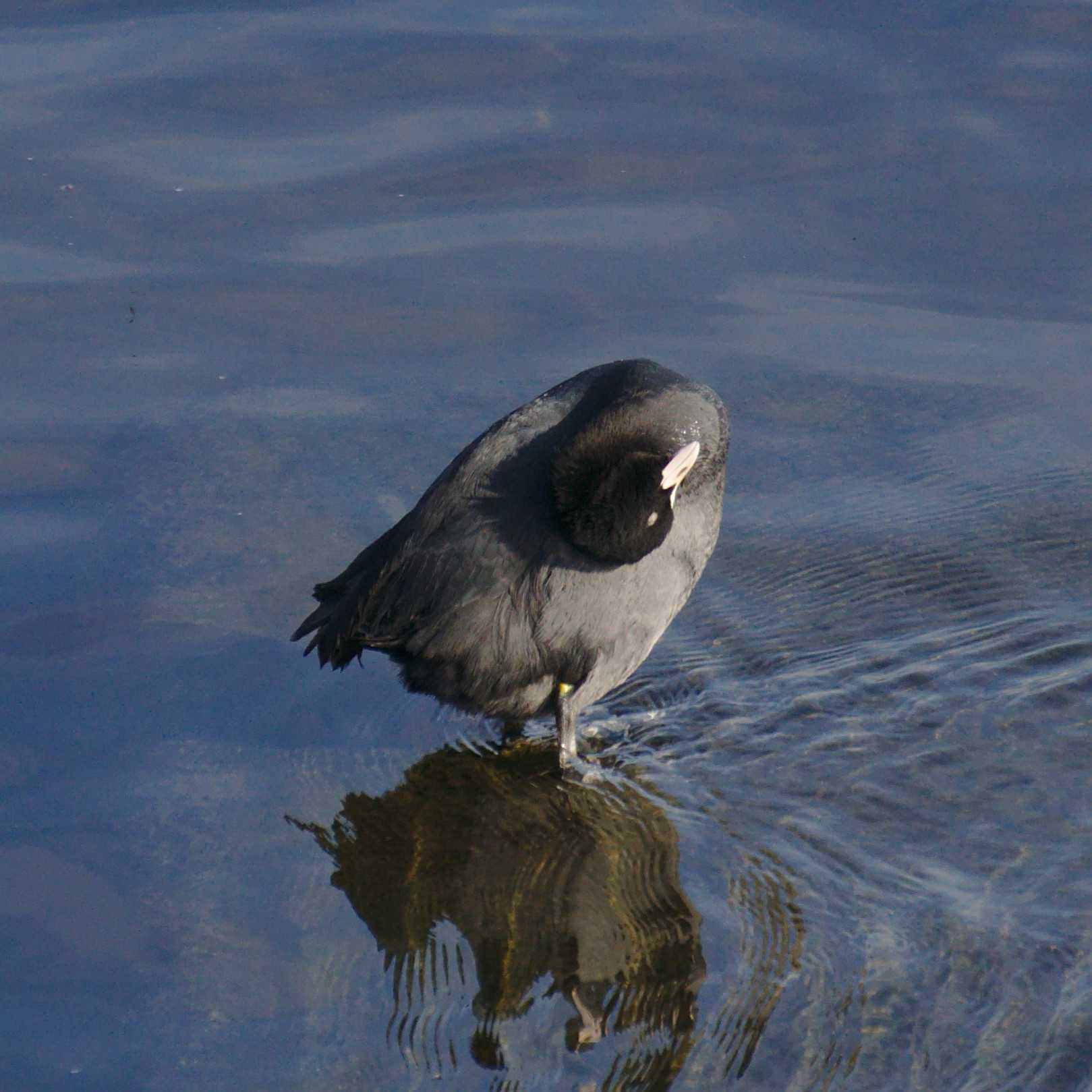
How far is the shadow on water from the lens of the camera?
371 centimetres

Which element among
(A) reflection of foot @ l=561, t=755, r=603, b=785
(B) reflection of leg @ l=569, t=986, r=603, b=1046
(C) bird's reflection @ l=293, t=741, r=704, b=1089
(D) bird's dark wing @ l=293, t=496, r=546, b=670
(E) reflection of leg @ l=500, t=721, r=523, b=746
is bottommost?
(E) reflection of leg @ l=500, t=721, r=523, b=746

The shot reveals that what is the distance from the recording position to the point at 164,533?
5.66m

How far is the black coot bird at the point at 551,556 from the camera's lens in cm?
451

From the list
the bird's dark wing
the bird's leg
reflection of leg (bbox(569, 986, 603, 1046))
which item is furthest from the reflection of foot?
reflection of leg (bbox(569, 986, 603, 1046))

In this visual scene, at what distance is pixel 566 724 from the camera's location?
15.9ft

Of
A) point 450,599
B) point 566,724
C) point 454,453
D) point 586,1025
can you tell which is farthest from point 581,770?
point 454,453

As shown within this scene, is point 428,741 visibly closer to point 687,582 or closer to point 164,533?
point 687,582

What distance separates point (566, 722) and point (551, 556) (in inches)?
20.5

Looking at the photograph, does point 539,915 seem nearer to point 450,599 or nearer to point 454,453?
point 450,599

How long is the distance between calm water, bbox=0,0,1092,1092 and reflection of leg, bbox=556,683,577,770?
79 mm

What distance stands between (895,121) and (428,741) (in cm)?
447

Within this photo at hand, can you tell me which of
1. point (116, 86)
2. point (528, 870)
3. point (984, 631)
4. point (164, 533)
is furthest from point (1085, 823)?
point (116, 86)

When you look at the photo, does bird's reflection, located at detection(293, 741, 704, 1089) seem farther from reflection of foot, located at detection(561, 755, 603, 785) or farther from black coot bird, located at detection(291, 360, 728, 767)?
black coot bird, located at detection(291, 360, 728, 767)

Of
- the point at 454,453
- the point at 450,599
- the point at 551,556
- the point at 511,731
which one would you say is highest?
the point at 551,556
